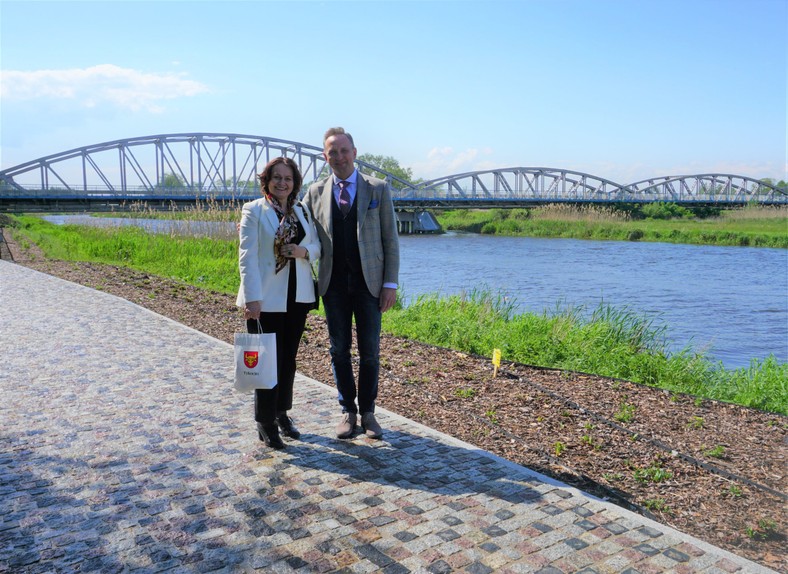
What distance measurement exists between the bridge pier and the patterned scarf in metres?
51.8

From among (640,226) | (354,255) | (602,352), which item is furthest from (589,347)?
(640,226)

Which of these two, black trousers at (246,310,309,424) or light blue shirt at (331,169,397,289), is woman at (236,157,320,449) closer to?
black trousers at (246,310,309,424)

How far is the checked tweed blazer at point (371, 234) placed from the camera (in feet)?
13.9

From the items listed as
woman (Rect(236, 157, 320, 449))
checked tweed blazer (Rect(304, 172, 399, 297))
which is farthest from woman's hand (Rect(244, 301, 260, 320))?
checked tweed blazer (Rect(304, 172, 399, 297))

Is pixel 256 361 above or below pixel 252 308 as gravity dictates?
below

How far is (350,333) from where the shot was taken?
4.39 metres

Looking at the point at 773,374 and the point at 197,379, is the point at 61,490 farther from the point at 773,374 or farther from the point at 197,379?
the point at 773,374

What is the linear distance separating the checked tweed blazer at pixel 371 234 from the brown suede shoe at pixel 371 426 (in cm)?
79

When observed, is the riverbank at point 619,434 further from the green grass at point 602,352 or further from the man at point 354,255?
the man at point 354,255

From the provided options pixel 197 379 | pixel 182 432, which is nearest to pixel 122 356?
pixel 197 379

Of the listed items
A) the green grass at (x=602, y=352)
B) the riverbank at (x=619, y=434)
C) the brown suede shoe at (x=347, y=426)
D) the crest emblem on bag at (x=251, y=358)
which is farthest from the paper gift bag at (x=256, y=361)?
the green grass at (x=602, y=352)

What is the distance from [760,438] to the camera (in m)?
4.55

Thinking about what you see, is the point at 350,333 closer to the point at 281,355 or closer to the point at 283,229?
the point at 281,355

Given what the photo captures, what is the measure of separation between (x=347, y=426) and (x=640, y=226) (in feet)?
149
